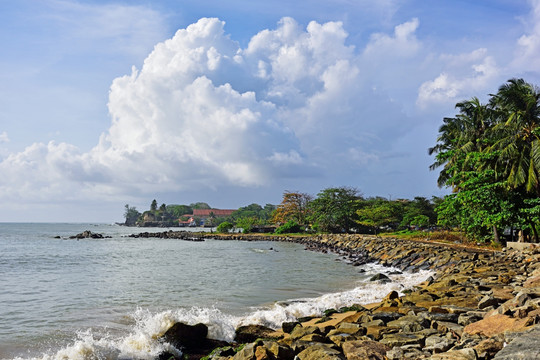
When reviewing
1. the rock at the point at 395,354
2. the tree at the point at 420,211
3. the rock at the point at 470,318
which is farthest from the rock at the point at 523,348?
the tree at the point at 420,211

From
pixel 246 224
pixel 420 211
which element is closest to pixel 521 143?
pixel 420 211

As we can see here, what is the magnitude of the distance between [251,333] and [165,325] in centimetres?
208

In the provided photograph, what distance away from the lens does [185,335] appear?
8727mm

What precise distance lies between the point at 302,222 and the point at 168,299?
2413 inches

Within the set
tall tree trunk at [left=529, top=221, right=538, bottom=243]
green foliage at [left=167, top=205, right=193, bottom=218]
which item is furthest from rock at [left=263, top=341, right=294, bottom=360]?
green foliage at [left=167, top=205, right=193, bottom=218]

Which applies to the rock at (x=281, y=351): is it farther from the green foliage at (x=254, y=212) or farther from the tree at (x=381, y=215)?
the green foliage at (x=254, y=212)

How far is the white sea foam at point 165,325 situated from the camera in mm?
8227

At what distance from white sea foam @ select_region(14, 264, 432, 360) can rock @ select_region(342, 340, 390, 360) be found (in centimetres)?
368

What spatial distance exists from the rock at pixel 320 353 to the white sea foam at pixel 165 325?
11.0 ft

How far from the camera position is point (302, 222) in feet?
247

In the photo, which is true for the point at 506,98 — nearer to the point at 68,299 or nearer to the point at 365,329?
the point at 365,329

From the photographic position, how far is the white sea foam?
8.23 metres

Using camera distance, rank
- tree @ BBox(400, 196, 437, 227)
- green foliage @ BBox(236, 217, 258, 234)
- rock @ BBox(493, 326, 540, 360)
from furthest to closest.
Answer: green foliage @ BBox(236, 217, 258, 234) < tree @ BBox(400, 196, 437, 227) < rock @ BBox(493, 326, 540, 360)

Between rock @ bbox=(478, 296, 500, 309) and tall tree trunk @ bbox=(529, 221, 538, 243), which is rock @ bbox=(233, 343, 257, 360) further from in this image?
tall tree trunk @ bbox=(529, 221, 538, 243)
